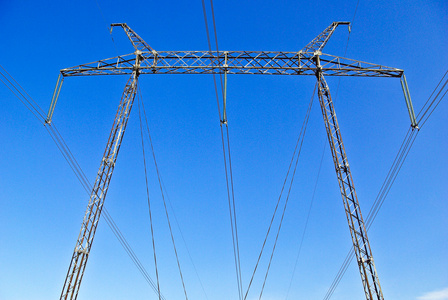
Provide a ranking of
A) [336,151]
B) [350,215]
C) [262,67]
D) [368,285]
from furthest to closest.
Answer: [262,67]
[336,151]
[350,215]
[368,285]

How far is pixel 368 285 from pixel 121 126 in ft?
59.4

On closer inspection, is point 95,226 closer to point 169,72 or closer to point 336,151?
point 169,72

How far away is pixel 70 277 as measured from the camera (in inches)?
771

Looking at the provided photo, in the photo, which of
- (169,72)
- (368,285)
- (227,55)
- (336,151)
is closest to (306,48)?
(227,55)

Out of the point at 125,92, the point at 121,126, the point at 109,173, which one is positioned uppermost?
the point at 125,92

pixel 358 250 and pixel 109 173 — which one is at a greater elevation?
pixel 109 173

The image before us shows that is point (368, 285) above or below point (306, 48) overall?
below

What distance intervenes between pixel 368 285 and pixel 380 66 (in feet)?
47.4

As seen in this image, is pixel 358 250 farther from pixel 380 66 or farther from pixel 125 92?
pixel 125 92

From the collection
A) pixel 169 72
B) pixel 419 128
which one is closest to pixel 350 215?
pixel 419 128

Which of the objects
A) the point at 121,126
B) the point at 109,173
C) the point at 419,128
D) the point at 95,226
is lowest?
the point at 95,226

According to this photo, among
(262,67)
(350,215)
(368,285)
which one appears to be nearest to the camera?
(368,285)

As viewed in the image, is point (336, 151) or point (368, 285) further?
point (336, 151)

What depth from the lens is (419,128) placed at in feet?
72.9
